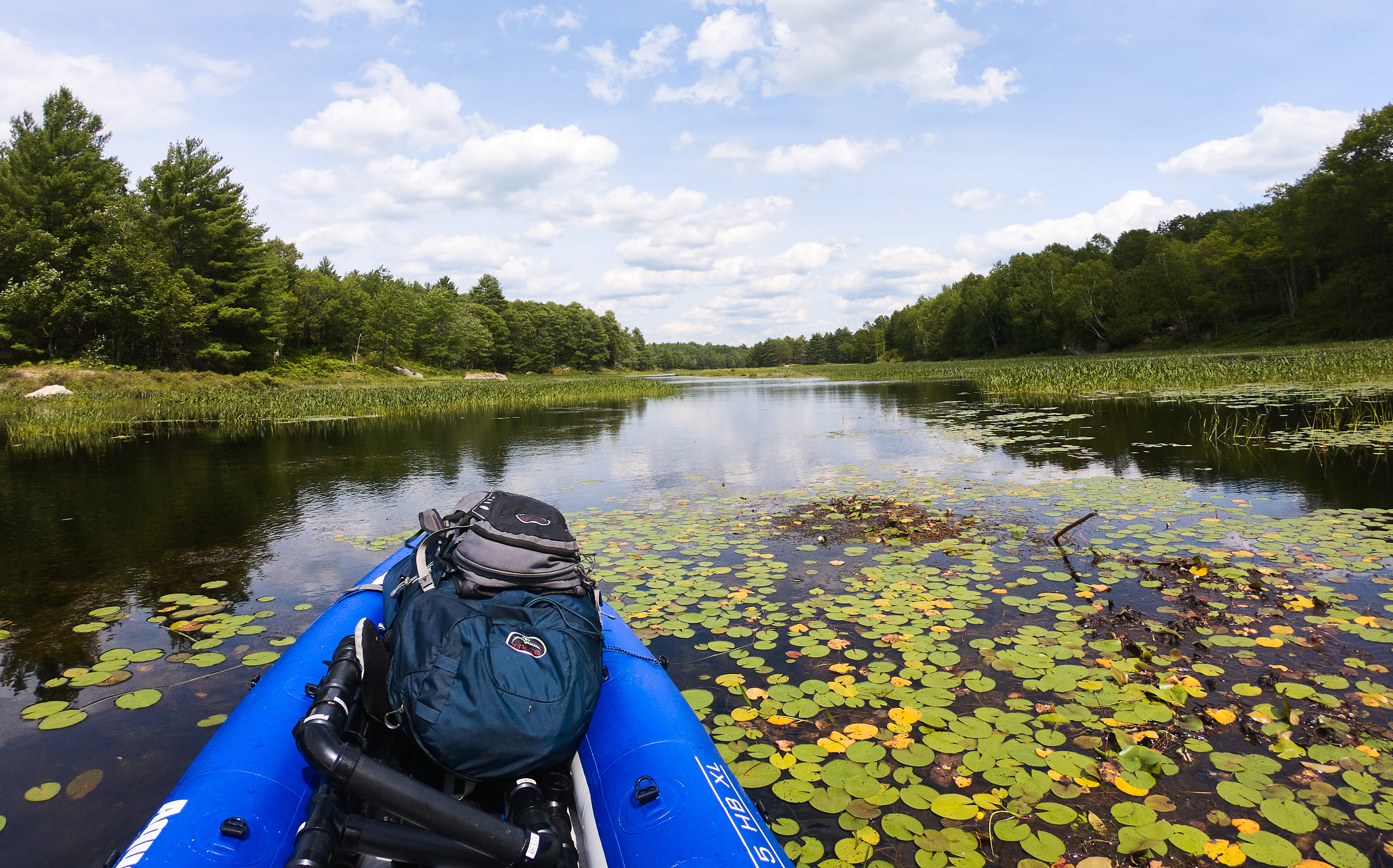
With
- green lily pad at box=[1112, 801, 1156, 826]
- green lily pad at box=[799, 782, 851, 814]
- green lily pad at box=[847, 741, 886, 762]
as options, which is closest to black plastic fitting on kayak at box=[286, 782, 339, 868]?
green lily pad at box=[799, 782, 851, 814]

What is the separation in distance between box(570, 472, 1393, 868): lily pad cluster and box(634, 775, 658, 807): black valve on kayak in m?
0.61

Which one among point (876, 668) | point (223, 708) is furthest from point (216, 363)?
point (876, 668)

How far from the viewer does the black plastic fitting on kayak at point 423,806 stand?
1486 millimetres

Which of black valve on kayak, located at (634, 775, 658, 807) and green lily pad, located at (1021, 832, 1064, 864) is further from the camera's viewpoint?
green lily pad, located at (1021, 832, 1064, 864)

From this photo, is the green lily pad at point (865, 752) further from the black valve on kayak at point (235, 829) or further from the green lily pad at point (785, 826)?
the black valve on kayak at point (235, 829)

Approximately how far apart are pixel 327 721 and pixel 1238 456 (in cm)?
1023

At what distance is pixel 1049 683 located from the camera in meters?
2.99

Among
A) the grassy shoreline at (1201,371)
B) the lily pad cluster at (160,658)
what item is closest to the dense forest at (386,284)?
the grassy shoreline at (1201,371)

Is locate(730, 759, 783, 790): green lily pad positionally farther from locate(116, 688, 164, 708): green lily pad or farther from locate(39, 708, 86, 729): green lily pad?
locate(39, 708, 86, 729): green lily pad

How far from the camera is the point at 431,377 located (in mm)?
49031

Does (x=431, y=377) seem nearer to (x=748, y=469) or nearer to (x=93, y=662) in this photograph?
(x=748, y=469)

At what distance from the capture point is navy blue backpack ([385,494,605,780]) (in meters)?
1.67

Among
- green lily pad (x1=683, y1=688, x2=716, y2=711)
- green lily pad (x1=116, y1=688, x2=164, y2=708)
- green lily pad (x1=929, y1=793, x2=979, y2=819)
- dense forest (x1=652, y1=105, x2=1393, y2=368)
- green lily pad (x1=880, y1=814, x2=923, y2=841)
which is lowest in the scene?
green lily pad (x1=880, y1=814, x2=923, y2=841)

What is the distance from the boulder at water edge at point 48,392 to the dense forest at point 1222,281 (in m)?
54.7
